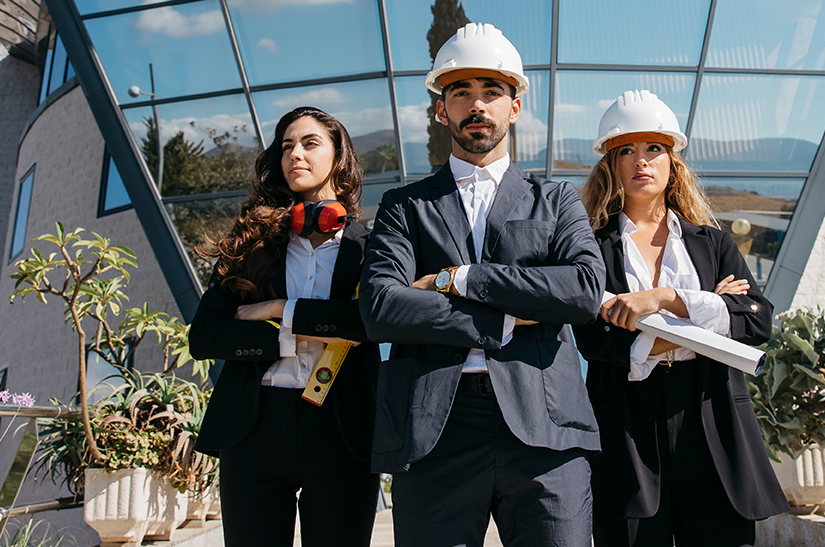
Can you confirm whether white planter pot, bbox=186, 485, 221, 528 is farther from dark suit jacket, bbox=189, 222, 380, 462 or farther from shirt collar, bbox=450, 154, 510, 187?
shirt collar, bbox=450, 154, 510, 187

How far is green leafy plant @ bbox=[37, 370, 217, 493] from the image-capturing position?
11.1ft

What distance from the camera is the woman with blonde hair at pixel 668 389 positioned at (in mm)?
2117

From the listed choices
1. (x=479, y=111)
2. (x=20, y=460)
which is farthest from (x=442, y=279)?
(x=20, y=460)

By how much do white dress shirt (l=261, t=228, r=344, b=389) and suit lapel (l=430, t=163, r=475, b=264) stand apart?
1.71 feet

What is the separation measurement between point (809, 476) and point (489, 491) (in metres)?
2.71

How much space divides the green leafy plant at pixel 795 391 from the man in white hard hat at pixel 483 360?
84.8 inches

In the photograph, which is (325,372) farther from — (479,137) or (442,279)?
(479,137)

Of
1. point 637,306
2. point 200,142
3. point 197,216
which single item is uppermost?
point 200,142

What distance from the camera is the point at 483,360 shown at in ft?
6.15

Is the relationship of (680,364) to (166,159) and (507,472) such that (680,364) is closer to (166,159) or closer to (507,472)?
(507,472)

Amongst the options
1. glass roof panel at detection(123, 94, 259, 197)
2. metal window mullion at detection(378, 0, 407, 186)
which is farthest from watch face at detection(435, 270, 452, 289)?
glass roof panel at detection(123, 94, 259, 197)

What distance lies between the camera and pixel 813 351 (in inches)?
137

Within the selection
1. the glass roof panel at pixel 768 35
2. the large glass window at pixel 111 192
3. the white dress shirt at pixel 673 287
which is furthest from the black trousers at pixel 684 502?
the large glass window at pixel 111 192

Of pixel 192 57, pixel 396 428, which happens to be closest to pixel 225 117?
pixel 192 57
